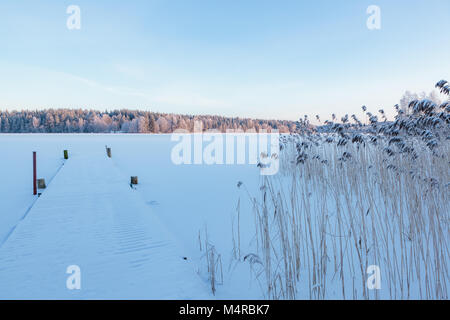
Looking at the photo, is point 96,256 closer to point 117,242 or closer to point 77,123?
point 117,242

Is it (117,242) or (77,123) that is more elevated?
(77,123)

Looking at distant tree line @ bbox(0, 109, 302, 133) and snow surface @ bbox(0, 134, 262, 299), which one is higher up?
distant tree line @ bbox(0, 109, 302, 133)

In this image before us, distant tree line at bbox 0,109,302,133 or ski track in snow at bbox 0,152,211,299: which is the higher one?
distant tree line at bbox 0,109,302,133

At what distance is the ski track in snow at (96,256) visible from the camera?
5.89ft

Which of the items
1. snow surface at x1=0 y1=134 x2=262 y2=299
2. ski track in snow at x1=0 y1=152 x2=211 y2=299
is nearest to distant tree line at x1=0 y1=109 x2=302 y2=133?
snow surface at x1=0 y1=134 x2=262 y2=299

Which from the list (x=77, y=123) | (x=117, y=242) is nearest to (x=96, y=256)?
(x=117, y=242)

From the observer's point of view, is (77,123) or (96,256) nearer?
(96,256)

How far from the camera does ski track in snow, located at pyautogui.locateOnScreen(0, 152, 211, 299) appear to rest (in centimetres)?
179

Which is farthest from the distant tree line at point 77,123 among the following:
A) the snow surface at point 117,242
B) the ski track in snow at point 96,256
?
the ski track in snow at point 96,256

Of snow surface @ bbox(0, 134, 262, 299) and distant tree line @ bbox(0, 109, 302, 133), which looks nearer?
snow surface @ bbox(0, 134, 262, 299)

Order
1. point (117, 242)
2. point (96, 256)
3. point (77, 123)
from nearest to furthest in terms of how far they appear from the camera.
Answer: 1. point (96, 256)
2. point (117, 242)
3. point (77, 123)

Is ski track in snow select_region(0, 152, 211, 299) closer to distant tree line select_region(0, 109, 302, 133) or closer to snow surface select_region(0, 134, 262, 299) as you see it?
snow surface select_region(0, 134, 262, 299)

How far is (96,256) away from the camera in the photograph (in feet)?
7.53

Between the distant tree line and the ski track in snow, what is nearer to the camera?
the ski track in snow
